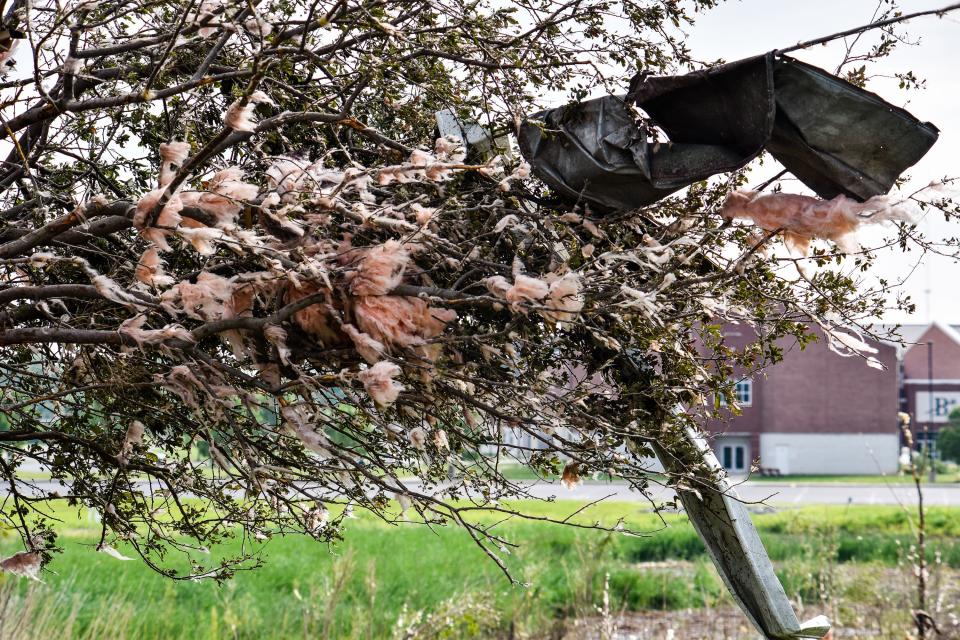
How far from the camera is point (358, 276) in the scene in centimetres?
233

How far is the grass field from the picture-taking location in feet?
26.5

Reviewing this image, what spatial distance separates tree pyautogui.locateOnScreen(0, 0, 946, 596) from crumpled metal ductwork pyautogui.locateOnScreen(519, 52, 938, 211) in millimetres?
143

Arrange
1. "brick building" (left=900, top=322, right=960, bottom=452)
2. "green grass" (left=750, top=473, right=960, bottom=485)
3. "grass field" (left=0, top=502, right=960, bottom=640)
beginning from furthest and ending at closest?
"brick building" (left=900, top=322, right=960, bottom=452) < "green grass" (left=750, top=473, right=960, bottom=485) < "grass field" (left=0, top=502, right=960, bottom=640)

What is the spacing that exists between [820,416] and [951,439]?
5.01 m

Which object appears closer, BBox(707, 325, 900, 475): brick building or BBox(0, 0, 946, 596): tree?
BBox(0, 0, 946, 596): tree

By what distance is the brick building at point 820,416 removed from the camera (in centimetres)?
3850

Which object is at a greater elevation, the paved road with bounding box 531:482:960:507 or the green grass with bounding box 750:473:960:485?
the green grass with bounding box 750:473:960:485

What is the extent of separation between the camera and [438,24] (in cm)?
336

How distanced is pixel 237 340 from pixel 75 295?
1.44ft

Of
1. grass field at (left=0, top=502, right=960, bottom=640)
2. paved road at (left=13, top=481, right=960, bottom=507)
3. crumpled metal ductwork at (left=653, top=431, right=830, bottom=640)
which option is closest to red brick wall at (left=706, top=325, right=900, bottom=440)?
paved road at (left=13, top=481, right=960, bottom=507)

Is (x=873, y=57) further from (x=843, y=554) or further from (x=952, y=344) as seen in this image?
(x=952, y=344)

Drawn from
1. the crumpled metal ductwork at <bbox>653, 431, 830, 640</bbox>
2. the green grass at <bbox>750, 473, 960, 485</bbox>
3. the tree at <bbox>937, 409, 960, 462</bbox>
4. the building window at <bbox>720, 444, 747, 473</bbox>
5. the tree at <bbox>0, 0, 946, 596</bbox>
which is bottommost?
the crumpled metal ductwork at <bbox>653, 431, 830, 640</bbox>

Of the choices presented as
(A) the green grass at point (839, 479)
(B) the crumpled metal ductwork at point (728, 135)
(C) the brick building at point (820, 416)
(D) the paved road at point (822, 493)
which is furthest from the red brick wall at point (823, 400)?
(B) the crumpled metal ductwork at point (728, 135)

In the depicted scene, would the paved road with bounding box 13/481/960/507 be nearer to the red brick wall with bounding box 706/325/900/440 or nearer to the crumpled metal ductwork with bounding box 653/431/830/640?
the red brick wall with bounding box 706/325/900/440
